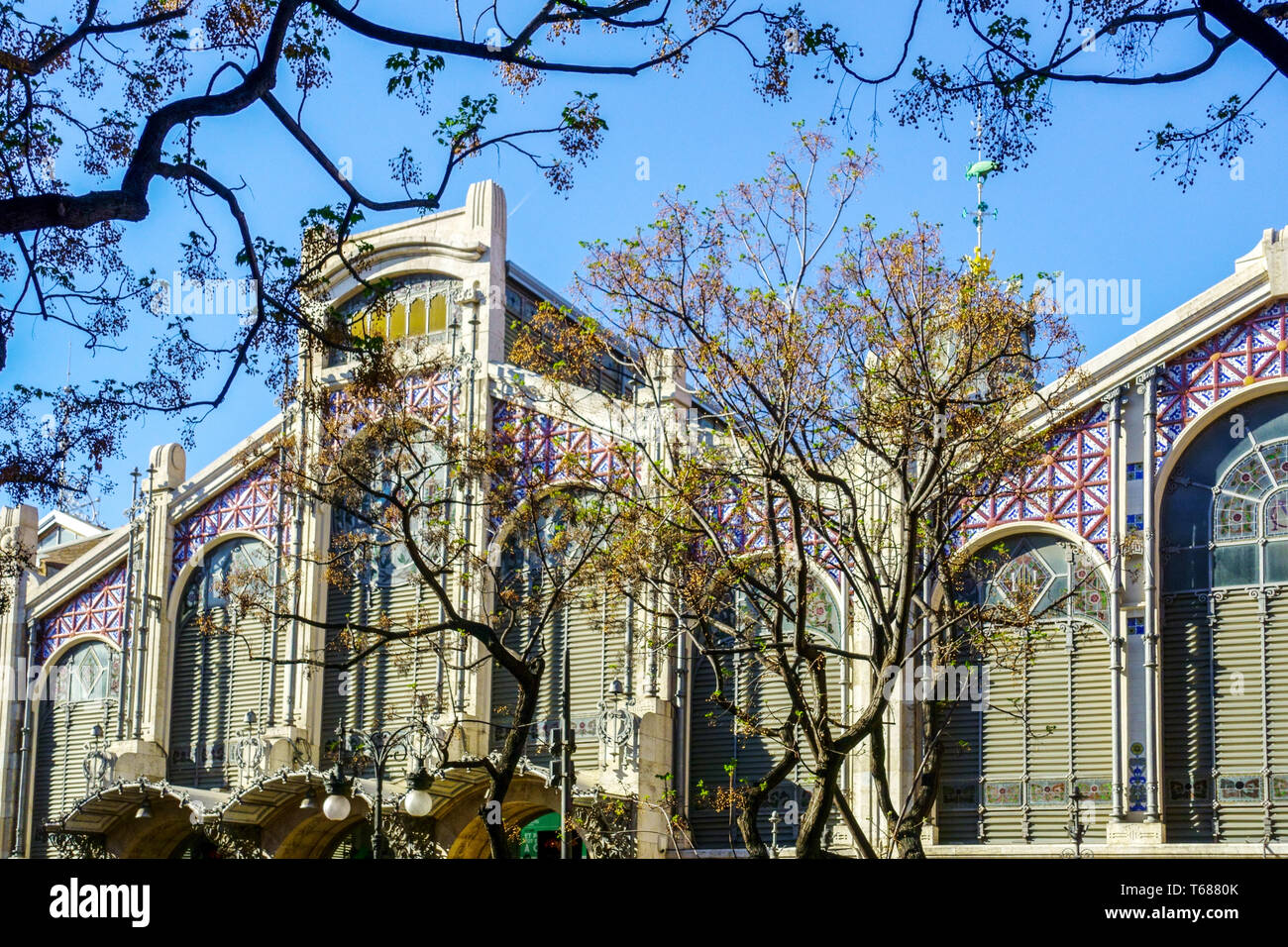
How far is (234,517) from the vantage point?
1334 inches

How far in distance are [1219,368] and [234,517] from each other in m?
19.2

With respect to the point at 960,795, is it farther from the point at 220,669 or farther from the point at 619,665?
the point at 220,669

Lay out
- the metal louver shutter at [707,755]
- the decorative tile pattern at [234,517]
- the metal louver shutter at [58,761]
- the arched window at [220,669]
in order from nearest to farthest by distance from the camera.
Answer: the metal louver shutter at [707,755] < the arched window at [220,669] < the decorative tile pattern at [234,517] < the metal louver shutter at [58,761]

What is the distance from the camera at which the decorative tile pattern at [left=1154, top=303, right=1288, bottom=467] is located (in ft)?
80.3

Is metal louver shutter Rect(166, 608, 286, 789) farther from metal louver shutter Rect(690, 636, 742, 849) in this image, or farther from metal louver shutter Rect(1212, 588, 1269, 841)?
metal louver shutter Rect(1212, 588, 1269, 841)

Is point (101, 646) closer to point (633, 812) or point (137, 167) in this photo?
point (633, 812)

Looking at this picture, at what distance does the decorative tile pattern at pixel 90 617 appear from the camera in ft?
114

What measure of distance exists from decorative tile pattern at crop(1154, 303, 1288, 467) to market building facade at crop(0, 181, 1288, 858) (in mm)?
41

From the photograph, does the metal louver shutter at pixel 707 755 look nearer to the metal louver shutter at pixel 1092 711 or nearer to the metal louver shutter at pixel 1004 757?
the metal louver shutter at pixel 1004 757

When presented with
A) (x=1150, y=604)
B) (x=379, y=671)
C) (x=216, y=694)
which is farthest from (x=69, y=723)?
(x=1150, y=604)

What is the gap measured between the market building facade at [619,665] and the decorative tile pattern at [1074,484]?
4 cm

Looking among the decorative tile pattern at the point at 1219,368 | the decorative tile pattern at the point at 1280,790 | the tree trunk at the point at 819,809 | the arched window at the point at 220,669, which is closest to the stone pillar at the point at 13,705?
the arched window at the point at 220,669
